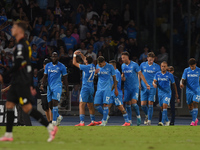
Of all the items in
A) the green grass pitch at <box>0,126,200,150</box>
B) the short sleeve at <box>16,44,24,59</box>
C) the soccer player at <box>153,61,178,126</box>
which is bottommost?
the green grass pitch at <box>0,126,200,150</box>

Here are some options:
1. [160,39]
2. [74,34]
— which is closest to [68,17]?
[74,34]

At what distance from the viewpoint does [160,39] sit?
27.8m

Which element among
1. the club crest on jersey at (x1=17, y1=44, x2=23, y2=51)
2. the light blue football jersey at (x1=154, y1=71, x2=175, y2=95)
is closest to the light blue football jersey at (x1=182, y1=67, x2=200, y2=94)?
the light blue football jersey at (x1=154, y1=71, x2=175, y2=95)

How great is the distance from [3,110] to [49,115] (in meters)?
1.57

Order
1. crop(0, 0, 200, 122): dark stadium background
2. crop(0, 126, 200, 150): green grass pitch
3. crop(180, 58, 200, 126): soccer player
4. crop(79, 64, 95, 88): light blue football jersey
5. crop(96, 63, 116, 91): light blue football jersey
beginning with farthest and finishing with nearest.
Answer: crop(0, 0, 200, 122): dark stadium background → crop(180, 58, 200, 126): soccer player → crop(96, 63, 116, 91): light blue football jersey → crop(79, 64, 95, 88): light blue football jersey → crop(0, 126, 200, 150): green grass pitch

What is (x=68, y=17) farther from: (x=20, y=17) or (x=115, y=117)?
(x=115, y=117)

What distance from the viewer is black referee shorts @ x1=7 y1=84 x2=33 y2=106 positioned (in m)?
10.3

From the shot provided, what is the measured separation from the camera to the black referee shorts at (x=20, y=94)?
10.3m

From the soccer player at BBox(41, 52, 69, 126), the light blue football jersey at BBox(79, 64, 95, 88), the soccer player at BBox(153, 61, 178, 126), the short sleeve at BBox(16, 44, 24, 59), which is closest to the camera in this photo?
the short sleeve at BBox(16, 44, 24, 59)

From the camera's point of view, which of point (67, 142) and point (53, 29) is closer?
point (67, 142)

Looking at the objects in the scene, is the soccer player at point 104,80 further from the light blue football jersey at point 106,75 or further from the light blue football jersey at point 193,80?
the light blue football jersey at point 193,80

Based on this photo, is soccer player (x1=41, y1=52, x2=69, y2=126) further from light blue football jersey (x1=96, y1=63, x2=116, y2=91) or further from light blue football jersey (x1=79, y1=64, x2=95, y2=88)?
light blue football jersey (x1=96, y1=63, x2=116, y2=91)

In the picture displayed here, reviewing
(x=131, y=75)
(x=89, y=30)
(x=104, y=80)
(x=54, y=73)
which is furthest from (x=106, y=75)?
(x=89, y=30)

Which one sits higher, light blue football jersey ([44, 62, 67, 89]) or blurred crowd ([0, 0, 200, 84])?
blurred crowd ([0, 0, 200, 84])
